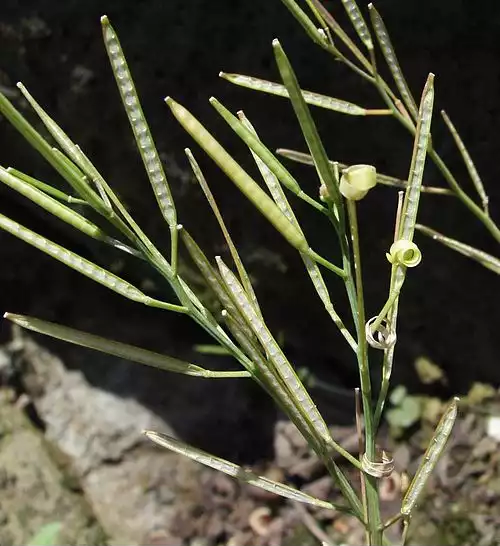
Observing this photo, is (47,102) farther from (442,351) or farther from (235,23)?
(442,351)

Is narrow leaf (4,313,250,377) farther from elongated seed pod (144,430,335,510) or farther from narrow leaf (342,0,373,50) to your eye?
narrow leaf (342,0,373,50)

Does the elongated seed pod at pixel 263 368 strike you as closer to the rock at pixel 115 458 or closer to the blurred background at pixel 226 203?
the blurred background at pixel 226 203

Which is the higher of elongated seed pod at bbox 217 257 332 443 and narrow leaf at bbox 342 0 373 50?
narrow leaf at bbox 342 0 373 50

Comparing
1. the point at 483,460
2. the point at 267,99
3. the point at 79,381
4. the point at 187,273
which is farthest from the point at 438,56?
the point at 79,381

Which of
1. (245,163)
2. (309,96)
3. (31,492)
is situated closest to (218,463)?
(309,96)

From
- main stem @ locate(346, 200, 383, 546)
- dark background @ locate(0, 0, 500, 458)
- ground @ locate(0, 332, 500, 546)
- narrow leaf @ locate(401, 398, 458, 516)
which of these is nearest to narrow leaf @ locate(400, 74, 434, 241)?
main stem @ locate(346, 200, 383, 546)

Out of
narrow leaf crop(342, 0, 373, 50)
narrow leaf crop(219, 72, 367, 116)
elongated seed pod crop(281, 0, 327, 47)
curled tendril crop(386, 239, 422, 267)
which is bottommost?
curled tendril crop(386, 239, 422, 267)
